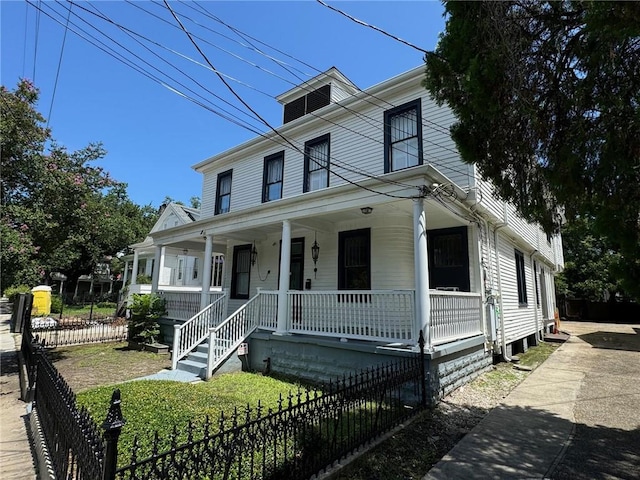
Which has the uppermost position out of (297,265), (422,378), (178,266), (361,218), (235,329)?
(361,218)

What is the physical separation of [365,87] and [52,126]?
8.91 metres

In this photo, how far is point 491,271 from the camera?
9328 mm

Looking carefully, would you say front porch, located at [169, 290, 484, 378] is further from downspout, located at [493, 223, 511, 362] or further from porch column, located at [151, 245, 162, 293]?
porch column, located at [151, 245, 162, 293]

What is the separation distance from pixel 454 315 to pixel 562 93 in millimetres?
4724

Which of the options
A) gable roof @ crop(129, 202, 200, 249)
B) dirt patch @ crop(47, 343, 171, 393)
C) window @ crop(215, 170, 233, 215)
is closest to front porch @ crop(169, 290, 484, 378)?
dirt patch @ crop(47, 343, 171, 393)

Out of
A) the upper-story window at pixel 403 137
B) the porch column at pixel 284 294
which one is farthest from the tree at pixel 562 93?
the porch column at pixel 284 294

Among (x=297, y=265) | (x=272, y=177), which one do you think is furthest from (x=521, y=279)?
(x=272, y=177)

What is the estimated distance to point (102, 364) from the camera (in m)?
9.32

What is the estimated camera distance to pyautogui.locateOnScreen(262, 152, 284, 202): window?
12.5 m

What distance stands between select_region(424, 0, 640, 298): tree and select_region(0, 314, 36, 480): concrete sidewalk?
6.67m

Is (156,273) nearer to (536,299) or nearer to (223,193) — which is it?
(223,193)

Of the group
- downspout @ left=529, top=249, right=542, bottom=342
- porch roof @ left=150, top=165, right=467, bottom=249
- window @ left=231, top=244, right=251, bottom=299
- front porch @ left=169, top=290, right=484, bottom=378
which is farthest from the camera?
downspout @ left=529, top=249, right=542, bottom=342

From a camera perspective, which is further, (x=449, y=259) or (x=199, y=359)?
(x=449, y=259)

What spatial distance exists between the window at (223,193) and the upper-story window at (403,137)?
24.0 ft
